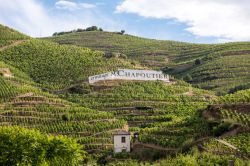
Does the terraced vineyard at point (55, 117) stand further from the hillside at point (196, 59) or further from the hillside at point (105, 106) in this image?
the hillside at point (196, 59)

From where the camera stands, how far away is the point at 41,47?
125 meters

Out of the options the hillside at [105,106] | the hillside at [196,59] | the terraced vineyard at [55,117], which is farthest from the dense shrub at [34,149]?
the hillside at [196,59]

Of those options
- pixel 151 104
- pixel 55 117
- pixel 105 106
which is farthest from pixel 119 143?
pixel 151 104

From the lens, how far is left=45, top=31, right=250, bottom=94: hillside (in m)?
134

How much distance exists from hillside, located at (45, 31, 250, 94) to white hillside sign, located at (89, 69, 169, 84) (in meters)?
14.4

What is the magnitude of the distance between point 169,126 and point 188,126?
A: 13.2 feet

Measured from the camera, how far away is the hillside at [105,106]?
206 ft

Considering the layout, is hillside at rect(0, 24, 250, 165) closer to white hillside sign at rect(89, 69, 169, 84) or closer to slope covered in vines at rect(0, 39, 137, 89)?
slope covered in vines at rect(0, 39, 137, 89)

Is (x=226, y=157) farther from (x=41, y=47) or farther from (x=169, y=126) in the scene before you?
(x=41, y=47)

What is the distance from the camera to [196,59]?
15988cm

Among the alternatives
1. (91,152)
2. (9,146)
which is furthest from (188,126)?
(9,146)

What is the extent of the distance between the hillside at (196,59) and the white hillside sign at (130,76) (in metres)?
14.4

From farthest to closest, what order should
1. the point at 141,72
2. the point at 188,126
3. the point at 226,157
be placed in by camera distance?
the point at 141,72 → the point at 188,126 → the point at 226,157

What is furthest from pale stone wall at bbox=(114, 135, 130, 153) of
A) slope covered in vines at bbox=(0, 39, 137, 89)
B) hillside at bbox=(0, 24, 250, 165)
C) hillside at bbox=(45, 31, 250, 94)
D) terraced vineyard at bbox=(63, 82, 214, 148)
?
hillside at bbox=(45, 31, 250, 94)
